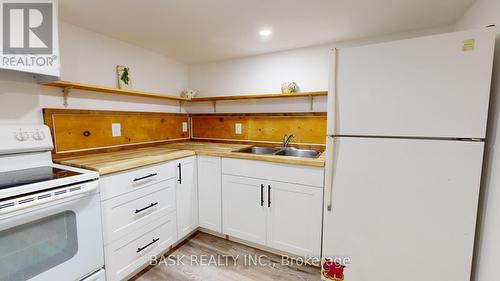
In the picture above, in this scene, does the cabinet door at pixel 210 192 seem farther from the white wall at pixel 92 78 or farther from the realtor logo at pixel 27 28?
the realtor logo at pixel 27 28

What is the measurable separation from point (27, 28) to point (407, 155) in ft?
7.70

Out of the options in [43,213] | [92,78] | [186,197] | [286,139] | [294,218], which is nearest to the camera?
[43,213]

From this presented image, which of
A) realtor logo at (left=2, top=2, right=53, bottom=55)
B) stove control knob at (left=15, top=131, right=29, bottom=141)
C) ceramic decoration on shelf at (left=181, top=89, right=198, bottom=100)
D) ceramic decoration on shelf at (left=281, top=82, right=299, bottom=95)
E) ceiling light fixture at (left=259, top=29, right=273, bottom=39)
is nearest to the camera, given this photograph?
realtor logo at (left=2, top=2, right=53, bottom=55)

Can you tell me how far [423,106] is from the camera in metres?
1.19

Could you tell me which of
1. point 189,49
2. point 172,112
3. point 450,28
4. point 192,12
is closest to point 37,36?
point 192,12

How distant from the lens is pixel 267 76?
2.50 meters

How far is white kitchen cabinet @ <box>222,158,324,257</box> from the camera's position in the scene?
1673mm

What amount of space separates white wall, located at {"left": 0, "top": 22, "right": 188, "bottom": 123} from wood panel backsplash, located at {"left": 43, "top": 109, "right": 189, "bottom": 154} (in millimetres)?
73

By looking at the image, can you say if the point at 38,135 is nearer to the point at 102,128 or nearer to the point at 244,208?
the point at 102,128

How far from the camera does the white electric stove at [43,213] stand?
3.34 feet

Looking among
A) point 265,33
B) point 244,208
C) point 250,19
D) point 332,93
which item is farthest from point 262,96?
point 244,208

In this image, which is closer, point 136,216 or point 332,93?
point 332,93

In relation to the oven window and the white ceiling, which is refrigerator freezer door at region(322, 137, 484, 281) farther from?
the oven window

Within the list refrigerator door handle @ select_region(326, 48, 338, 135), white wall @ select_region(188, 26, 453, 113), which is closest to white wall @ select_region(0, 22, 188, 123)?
white wall @ select_region(188, 26, 453, 113)
